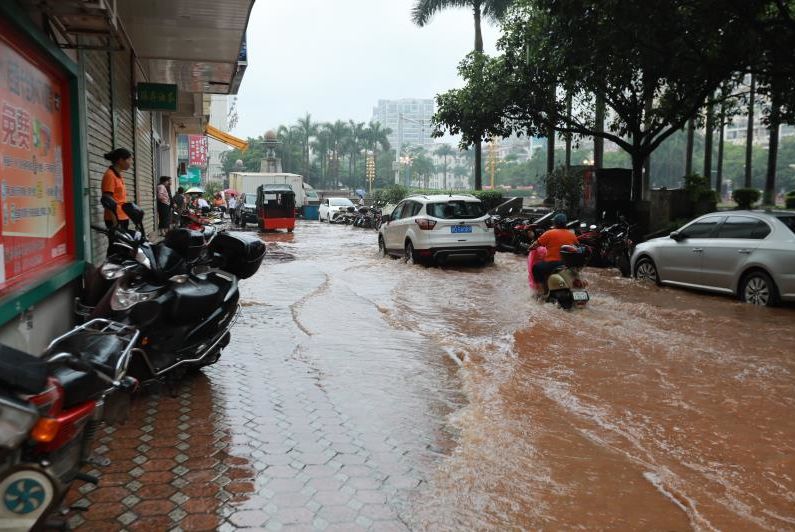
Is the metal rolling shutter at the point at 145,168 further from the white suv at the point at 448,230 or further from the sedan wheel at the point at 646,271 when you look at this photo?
the sedan wheel at the point at 646,271

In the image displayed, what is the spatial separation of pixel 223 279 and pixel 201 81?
10860 mm

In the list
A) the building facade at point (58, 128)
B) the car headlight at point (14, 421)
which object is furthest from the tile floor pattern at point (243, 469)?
the building facade at point (58, 128)

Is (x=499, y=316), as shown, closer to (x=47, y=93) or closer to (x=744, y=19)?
(x=47, y=93)

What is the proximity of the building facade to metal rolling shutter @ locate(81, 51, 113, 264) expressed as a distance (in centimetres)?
1

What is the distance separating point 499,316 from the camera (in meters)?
9.39

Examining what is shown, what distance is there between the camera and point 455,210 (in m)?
14.5

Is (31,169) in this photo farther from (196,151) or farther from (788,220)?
(196,151)

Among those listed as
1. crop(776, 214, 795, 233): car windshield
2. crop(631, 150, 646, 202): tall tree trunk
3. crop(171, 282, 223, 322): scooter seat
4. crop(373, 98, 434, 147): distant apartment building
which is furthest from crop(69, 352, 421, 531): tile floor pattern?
crop(373, 98, 434, 147): distant apartment building

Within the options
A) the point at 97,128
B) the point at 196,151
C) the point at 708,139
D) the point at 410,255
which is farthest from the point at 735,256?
the point at 196,151

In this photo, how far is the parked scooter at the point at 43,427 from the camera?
2518 millimetres

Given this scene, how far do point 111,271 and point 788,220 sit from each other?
347 inches

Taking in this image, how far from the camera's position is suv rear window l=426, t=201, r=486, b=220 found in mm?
14422

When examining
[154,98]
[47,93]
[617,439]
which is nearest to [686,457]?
[617,439]

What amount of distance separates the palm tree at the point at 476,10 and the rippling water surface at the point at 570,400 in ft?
78.9
